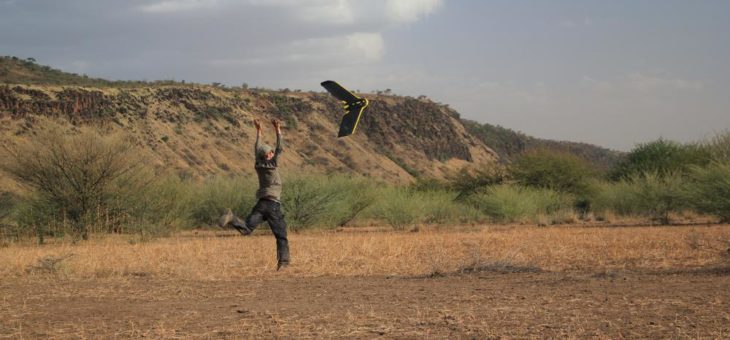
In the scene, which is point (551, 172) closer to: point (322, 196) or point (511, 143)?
point (322, 196)

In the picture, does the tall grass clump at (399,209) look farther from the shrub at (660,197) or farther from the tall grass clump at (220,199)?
the shrub at (660,197)

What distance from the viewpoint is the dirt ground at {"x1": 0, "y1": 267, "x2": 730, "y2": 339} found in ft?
23.0

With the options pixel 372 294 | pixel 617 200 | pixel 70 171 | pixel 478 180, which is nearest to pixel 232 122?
pixel 478 180

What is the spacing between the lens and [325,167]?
244 feet

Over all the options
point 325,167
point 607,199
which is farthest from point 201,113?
point 607,199

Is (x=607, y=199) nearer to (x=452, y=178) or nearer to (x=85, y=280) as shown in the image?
(x=452, y=178)

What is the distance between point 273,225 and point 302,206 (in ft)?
48.9

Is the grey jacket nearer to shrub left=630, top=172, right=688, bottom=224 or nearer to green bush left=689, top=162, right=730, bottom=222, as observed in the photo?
green bush left=689, top=162, right=730, bottom=222

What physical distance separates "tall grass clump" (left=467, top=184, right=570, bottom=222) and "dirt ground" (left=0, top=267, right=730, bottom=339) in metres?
22.3

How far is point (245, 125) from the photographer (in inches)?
2970

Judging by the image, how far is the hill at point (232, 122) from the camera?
59281 millimetres

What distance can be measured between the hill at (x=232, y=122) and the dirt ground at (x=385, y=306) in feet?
120

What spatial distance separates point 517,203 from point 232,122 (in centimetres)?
4526

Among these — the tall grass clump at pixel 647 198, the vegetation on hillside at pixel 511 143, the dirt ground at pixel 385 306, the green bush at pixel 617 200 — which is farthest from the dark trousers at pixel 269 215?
the vegetation on hillside at pixel 511 143
